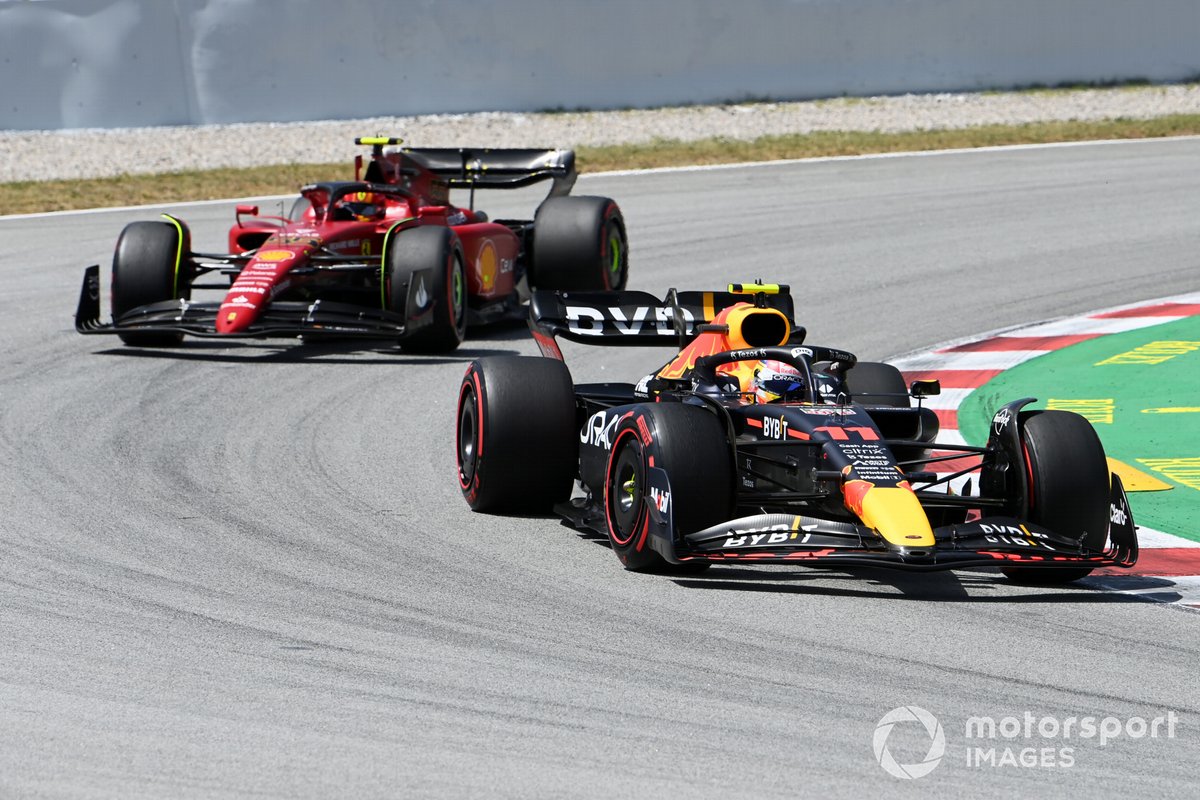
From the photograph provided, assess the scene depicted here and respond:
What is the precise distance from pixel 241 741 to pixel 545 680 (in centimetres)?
A: 108

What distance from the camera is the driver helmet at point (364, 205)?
13930 millimetres

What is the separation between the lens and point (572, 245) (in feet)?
48.2

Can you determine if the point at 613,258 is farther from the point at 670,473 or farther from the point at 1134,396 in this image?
the point at 670,473

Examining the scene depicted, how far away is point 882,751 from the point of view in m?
5.02

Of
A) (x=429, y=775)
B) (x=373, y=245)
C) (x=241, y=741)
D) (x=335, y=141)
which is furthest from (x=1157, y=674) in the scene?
(x=335, y=141)

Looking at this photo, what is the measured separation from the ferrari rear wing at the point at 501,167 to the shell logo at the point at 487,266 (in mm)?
1190

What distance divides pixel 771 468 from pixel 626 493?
649 mm

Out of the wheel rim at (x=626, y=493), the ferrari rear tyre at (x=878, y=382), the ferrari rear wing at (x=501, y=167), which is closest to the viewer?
the wheel rim at (x=626, y=493)

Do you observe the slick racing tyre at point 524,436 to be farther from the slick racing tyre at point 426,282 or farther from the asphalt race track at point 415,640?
the slick racing tyre at point 426,282

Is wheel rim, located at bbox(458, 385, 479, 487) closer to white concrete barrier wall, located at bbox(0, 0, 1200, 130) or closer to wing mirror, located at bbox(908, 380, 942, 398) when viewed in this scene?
wing mirror, located at bbox(908, 380, 942, 398)

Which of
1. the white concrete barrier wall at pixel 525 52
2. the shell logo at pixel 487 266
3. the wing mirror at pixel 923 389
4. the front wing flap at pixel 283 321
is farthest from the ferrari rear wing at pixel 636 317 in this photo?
the white concrete barrier wall at pixel 525 52

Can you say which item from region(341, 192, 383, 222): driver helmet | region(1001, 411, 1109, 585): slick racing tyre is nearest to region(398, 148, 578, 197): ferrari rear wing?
region(341, 192, 383, 222): driver helmet

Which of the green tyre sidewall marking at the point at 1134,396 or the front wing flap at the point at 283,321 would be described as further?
the front wing flap at the point at 283,321

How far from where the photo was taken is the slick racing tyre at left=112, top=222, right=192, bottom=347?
13062 mm
